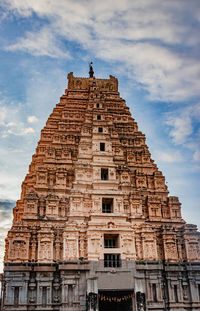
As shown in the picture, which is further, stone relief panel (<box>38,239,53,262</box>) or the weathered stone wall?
stone relief panel (<box>38,239,53,262</box>)

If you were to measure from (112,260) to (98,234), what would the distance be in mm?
2643

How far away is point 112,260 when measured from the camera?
92.3 ft

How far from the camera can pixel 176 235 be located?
3070 centimetres

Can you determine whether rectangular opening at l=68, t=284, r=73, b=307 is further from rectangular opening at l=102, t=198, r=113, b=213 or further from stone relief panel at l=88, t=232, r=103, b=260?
rectangular opening at l=102, t=198, r=113, b=213

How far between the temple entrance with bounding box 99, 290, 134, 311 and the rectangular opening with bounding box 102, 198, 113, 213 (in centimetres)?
773

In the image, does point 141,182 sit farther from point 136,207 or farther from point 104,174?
point 104,174

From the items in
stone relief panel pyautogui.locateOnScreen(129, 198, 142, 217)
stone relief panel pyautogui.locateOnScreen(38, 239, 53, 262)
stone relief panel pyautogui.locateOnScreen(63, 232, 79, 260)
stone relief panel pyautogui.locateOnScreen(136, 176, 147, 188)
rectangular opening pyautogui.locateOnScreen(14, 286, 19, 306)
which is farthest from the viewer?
stone relief panel pyautogui.locateOnScreen(136, 176, 147, 188)

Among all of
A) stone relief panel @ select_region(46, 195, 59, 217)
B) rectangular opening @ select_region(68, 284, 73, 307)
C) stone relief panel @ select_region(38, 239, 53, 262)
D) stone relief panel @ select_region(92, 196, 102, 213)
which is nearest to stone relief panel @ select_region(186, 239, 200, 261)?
stone relief panel @ select_region(92, 196, 102, 213)

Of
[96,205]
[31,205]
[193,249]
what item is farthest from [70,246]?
[193,249]

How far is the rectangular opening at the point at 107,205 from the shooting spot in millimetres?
31734

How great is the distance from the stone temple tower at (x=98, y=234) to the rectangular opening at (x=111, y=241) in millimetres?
98

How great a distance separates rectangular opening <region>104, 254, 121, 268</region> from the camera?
28.1 metres

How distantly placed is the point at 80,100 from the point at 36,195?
17.9 m

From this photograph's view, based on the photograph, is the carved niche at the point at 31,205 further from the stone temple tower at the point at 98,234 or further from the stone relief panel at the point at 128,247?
the stone relief panel at the point at 128,247
